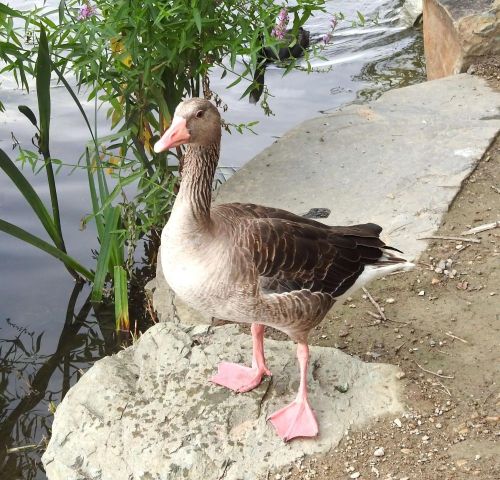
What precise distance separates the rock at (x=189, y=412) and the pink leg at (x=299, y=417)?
0.21ft

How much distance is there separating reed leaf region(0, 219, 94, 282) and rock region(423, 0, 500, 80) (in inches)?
177

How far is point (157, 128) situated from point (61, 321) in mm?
1632

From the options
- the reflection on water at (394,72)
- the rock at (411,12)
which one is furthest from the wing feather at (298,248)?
the rock at (411,12)

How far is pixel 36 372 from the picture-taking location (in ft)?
17.3

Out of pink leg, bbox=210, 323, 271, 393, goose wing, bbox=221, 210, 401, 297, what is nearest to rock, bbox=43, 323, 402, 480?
pink leg, bbox=210, 323, 271, 393

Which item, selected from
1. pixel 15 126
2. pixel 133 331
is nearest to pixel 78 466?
pixel 133 331

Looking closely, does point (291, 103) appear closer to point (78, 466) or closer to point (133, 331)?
point (133, 331)

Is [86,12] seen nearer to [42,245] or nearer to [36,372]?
[42,245]

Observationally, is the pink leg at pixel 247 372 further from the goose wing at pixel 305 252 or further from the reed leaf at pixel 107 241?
the reed leaf at pixel 107 241

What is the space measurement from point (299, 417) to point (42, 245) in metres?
2.37

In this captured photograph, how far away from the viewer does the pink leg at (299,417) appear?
3426 millimetres

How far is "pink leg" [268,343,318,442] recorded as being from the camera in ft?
11.2

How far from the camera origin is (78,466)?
135 inches

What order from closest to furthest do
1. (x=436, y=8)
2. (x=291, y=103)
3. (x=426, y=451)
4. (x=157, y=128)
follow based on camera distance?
(x=426, y=451)
(x=157, y=128)
(x=436, y=8)
(x=291, y=103)
